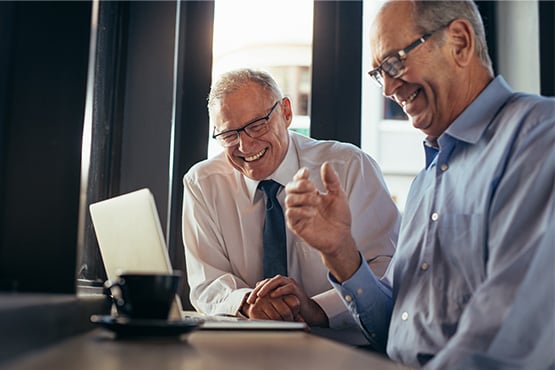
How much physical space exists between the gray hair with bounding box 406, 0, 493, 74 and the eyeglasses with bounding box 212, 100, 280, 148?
0.82m

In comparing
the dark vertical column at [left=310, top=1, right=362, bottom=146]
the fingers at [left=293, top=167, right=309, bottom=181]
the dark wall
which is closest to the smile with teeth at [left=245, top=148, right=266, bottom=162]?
the dark vertical column at [left=310, top=1, right=362, bottom=146]

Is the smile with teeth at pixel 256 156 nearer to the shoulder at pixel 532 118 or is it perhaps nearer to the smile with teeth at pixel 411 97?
the smile with teeth at pixel 411 97

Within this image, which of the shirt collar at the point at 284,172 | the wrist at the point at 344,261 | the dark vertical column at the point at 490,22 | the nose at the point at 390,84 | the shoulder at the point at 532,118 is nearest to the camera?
the shoulder at the point at 532,118

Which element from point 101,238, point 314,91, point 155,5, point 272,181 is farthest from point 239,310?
point 155,5

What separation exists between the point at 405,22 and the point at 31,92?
931mm

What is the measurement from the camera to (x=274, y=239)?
2.32m

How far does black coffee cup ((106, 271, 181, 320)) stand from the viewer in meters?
0.96

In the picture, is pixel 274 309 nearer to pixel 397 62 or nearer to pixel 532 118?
pixel 397 62

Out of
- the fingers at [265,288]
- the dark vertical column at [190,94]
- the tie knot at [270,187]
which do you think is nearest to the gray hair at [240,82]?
the tie knot at [270,187]

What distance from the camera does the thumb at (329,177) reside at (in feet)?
4.72

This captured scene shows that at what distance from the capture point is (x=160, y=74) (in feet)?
9.45

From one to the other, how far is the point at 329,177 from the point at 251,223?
0.95 m

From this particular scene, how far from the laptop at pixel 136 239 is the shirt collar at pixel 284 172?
1.03 metres

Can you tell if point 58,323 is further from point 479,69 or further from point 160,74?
point 160,74
